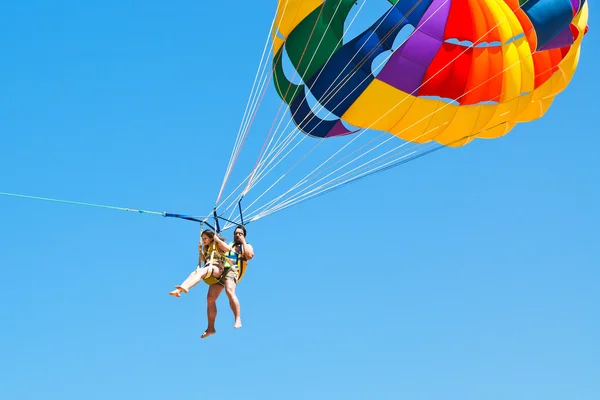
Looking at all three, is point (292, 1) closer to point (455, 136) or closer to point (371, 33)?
point (371, 33)

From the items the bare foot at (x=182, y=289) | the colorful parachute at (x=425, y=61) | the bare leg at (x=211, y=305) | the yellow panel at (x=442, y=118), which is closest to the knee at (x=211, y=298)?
the bare leg at (x=211, y=305)

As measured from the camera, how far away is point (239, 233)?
13.5 m

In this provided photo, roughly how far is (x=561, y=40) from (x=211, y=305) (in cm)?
610

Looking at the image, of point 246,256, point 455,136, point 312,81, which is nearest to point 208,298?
point 246,256

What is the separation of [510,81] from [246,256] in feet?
15.2

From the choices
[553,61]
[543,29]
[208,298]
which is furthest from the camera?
[553,61]

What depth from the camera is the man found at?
1333 cm

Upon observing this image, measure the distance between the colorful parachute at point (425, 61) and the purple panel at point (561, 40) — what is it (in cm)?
1

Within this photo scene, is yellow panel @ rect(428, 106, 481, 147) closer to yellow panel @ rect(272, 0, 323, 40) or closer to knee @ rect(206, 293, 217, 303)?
yellow panel @ rect(272, 0, 323, 40)

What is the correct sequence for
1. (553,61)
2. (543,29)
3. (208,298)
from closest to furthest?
(208,298) < (543,29) < (553,61)

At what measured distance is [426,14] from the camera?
50.1ft

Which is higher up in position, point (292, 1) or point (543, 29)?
point (292, 1)

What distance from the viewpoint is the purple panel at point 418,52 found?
15297mm

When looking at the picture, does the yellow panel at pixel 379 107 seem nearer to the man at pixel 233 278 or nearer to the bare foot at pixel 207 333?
the man at pixel 233 278
